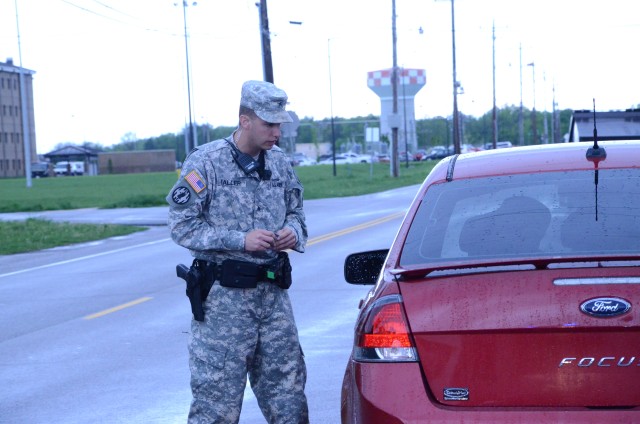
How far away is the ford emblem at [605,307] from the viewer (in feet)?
11.4

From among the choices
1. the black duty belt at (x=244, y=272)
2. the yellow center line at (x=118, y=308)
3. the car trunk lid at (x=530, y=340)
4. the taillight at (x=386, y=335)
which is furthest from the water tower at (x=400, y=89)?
the car trunk lid at (x=530, y=340)

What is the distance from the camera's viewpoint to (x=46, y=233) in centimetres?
2522

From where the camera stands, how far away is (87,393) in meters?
7.83

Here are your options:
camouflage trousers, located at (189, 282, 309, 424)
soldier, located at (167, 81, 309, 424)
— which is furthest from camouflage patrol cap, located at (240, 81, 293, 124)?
camouflage trousers, located at (189, 282, 309, 424)

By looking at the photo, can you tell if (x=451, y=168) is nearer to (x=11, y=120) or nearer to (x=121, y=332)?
(x=121, y=332)

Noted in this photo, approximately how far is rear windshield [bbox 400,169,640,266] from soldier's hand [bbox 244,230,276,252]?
71 cm

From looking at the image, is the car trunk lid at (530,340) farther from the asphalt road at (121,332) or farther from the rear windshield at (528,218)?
the asphalt road at (121,332)

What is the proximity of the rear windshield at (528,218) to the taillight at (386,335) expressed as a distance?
276 millimetres

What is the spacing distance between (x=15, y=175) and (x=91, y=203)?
80.5 metres

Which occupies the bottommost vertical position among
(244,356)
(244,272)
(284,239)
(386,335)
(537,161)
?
(244,356)

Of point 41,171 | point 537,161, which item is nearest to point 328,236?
point 537,161

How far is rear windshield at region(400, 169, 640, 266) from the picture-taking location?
13.1 feet

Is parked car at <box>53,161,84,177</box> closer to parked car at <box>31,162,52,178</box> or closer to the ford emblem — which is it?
parked car at <box>31,162,52,178</box>

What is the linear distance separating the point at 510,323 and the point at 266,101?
1780 mm
